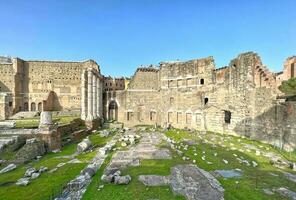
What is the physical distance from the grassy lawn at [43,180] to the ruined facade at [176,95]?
522 inches

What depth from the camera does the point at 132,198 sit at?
7.13 metres

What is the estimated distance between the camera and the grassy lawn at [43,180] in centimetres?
767

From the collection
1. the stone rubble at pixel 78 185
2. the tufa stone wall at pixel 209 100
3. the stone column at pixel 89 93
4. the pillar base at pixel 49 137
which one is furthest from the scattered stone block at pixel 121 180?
the stone column at pixel 89 93

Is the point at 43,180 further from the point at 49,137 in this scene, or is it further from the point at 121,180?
the point at 49,137

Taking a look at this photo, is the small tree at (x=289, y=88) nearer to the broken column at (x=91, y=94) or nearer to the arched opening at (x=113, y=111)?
the broken column at (x=91, y=94)

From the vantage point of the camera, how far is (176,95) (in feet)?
93.7

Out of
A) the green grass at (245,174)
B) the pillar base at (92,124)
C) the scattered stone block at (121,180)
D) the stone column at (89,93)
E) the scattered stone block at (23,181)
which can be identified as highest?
the stone column at (89,93)

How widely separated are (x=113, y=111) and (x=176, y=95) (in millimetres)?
10173

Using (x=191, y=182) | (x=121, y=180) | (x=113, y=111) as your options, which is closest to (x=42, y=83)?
(x=113, y=111)

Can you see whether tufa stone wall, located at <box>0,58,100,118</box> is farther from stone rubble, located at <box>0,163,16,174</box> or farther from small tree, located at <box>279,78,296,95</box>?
small tree, located at <box>279,78,296,95</box>

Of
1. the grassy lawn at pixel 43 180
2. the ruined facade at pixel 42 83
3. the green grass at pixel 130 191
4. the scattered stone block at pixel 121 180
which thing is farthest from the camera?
the ruined facade at pixel 42 83

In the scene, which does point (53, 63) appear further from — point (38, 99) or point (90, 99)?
point (90, 99)

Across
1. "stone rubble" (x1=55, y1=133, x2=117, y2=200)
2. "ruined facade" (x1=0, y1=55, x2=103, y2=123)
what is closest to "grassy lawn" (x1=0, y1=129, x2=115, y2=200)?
"stone rubble" (x1=55, y1=133, x2=117, y2=200)

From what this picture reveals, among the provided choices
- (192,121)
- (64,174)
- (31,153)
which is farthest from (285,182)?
(192,121)
